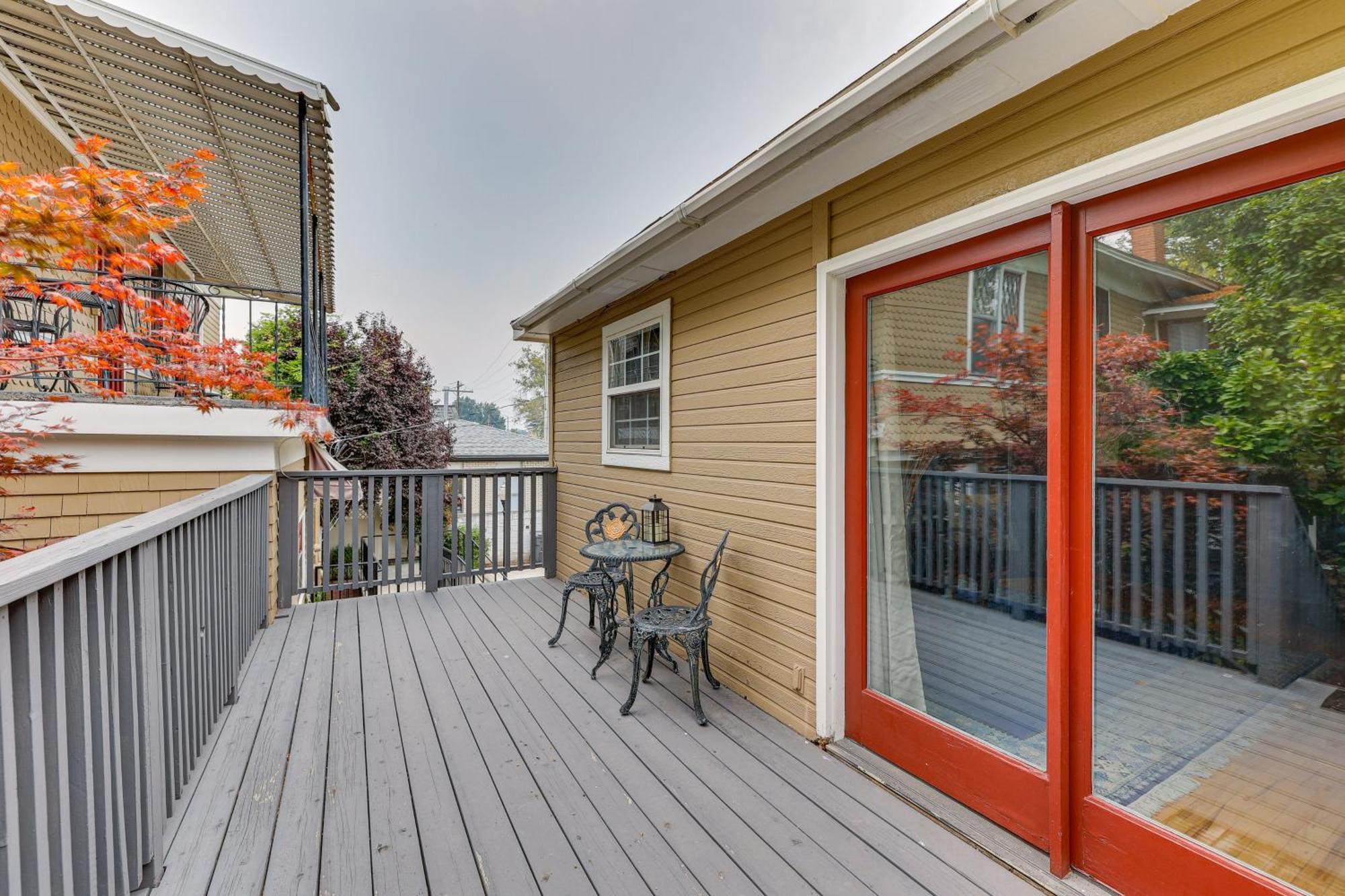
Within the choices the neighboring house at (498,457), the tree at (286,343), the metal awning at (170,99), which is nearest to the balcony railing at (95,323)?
the metal awning at (170,99)

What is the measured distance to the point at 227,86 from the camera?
415cm

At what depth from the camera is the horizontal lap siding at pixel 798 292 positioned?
4.72 ft

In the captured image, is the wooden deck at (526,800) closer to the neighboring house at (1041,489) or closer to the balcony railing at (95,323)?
the neighboring house at (1041,489)

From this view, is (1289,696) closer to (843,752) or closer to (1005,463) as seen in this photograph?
(1005,463)

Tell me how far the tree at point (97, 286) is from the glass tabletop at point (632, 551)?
2.38m

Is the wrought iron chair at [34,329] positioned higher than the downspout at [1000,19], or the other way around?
the downspout at [1000,19]

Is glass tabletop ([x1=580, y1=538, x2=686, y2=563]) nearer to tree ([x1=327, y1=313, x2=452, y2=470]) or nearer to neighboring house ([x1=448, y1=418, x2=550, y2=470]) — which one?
tree ([x1=327, y1=313, x2=452, y2=470])

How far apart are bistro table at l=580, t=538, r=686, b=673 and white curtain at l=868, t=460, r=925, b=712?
124 cm

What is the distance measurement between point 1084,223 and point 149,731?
3197mm

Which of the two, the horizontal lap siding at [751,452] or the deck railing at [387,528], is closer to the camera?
the horizontal lap siding at [751,452]

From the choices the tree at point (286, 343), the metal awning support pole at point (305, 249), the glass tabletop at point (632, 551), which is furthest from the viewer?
the tree at point (286, 343)

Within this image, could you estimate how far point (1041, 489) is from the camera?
6.15 ft

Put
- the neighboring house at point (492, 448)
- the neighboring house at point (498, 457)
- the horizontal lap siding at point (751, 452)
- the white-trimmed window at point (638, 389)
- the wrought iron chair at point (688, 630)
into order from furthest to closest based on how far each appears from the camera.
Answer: the neighboring house at point (492, 448) < the neighboring house at point (498, 457) < the white-trimmed window at point (638, 389) < the wrought iron chair at point (688, 630) < the horizontal lap siding at point (751, 452)

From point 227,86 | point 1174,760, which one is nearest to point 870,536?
point 1174,760
